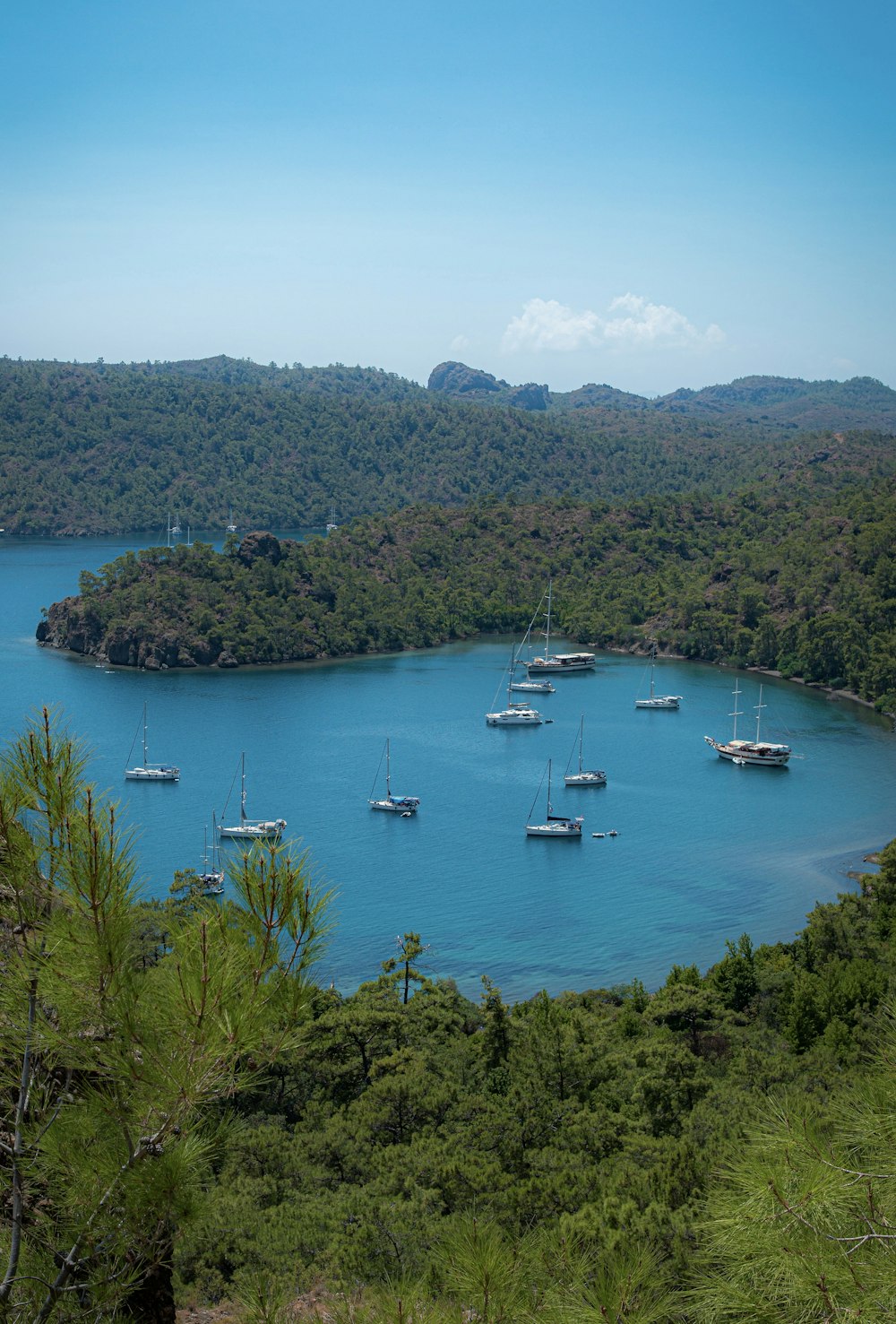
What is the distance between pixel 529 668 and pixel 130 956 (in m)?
58.5

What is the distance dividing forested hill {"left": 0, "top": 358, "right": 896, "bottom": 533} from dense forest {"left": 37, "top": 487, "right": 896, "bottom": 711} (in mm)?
23262

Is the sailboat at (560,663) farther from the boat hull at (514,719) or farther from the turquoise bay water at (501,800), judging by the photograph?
the boat hull at (514,719)

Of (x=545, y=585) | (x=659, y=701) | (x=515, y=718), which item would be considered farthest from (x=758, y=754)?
(x=545, y=585)

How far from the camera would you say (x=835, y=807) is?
1590 inches

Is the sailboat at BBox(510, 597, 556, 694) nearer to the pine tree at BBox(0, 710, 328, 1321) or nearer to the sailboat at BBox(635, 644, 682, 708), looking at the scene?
the sailboat at BBox(635, 644, 682, 708)

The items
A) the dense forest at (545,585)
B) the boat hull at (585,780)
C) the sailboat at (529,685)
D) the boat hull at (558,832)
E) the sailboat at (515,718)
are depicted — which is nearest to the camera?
the boat hull at (558,832)

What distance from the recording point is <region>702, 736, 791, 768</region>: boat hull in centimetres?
4591

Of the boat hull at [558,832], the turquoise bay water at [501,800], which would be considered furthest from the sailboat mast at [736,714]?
the boat hull at [558,832]

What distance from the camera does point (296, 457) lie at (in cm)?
12850

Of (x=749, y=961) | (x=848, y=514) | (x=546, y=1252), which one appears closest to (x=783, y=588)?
(x=848, y=514)

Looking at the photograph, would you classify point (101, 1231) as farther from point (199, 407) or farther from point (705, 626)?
point (199, 407)

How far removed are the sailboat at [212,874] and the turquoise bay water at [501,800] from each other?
0.42 meters

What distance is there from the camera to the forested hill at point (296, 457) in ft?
376

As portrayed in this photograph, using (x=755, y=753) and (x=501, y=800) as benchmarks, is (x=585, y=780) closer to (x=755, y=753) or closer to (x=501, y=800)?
(x=501, y=800)
